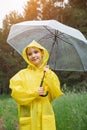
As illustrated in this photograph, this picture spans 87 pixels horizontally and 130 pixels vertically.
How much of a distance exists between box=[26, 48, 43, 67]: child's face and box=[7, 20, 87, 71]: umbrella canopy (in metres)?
0.49

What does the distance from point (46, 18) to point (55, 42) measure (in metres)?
36.9

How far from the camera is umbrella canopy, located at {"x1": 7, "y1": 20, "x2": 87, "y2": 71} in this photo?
6812mm

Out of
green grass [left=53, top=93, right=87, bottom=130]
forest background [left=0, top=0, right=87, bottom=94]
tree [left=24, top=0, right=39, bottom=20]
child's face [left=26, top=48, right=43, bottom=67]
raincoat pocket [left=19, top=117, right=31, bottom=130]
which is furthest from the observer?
tree [left=24, top=0, right=39, bottom=20]

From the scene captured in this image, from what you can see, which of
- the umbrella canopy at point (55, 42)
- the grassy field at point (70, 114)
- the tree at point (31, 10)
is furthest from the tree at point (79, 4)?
the umbrella canopy at point (55, 42)

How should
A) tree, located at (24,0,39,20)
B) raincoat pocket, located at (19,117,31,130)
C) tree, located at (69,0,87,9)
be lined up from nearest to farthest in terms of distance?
1. raincoat pocket, located at (19,117,31,130)
2. tree, located at (69,0,87,9)
3. tree, located at (24,0,39,20)

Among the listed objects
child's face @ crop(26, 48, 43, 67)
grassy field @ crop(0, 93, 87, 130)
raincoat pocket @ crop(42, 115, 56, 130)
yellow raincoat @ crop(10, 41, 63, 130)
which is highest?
child's face @ crop(26, 48, 43, 67)

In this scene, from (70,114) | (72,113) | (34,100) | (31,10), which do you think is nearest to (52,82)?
(34,100)

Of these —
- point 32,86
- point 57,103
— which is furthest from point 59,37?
point 57,103

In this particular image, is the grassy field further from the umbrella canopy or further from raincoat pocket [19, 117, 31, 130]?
raincoat pocket [19, 117, 31, 130]

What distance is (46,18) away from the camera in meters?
43.7

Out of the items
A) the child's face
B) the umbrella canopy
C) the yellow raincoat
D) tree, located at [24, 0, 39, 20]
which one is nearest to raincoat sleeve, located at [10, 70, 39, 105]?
the yellow raincoat

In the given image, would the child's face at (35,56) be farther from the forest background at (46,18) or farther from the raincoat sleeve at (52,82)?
the forest background at (46,18)

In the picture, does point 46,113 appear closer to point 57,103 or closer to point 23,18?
point 57,103

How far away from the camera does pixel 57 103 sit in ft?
36.2
